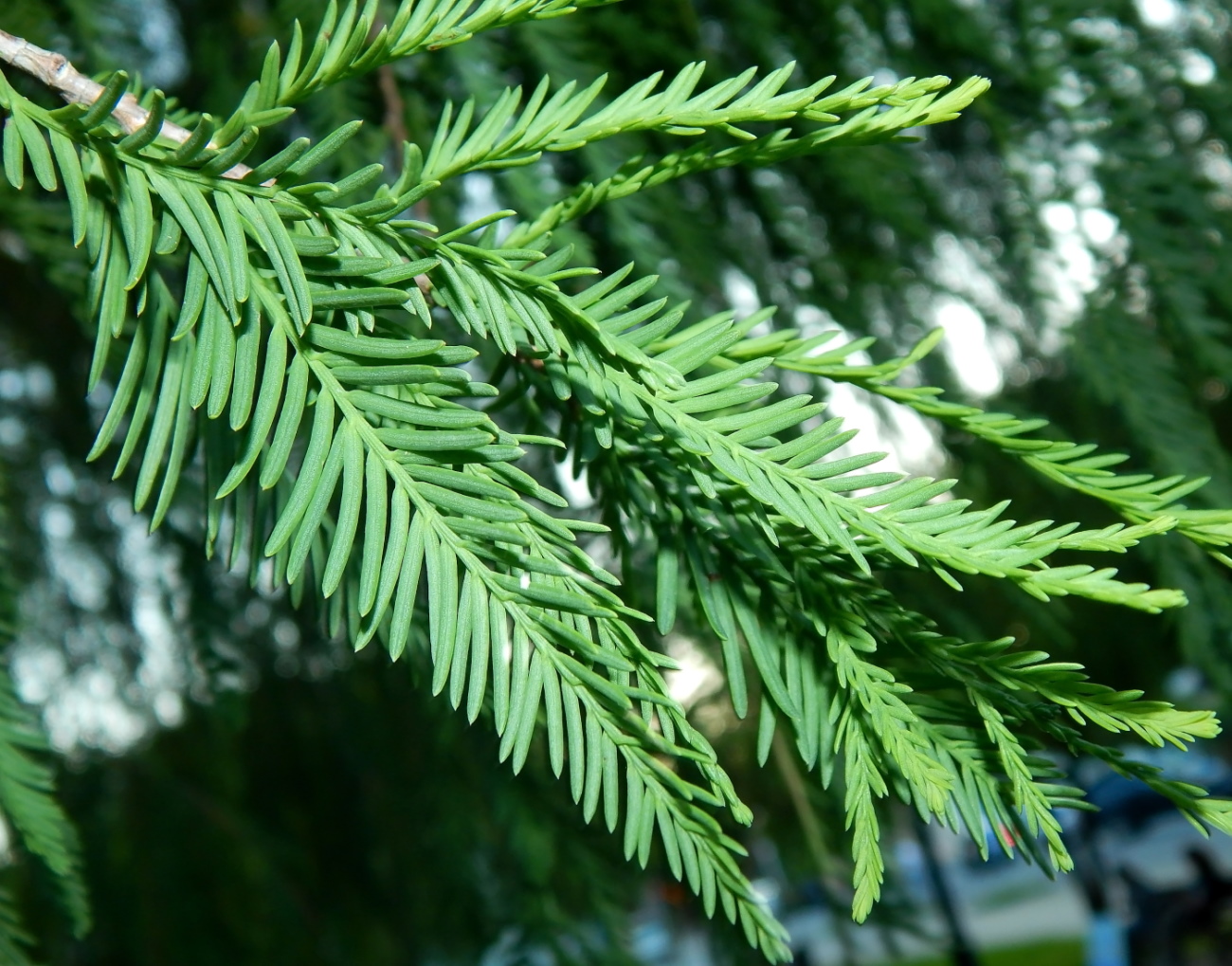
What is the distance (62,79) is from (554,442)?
148mm

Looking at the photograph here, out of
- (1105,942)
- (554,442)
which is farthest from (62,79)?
(1105,942)

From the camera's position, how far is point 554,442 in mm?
220

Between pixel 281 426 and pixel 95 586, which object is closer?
pixel 281 426

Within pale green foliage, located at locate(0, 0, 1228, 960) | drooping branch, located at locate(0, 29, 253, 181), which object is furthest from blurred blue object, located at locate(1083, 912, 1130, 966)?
drooping branch, located at locate(0, 29, 253, 181)

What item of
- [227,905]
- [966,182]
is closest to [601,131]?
[966,182]

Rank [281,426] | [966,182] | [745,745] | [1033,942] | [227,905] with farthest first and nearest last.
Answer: [1033,942] → [227,905] → [745,745] → [966,182] → [281,426]

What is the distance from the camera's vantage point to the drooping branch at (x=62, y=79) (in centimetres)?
24

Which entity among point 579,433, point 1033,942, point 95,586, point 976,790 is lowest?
point 1033,942

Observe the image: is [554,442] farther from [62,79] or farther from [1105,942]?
[1105,942]

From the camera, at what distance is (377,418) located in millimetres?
229

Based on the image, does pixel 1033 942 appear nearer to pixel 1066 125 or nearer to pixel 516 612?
pixel 1066 125

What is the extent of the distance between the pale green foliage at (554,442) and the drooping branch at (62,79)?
1cm

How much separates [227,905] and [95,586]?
37 centimetres

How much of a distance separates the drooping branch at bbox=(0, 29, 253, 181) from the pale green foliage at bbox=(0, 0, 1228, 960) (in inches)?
0.5
